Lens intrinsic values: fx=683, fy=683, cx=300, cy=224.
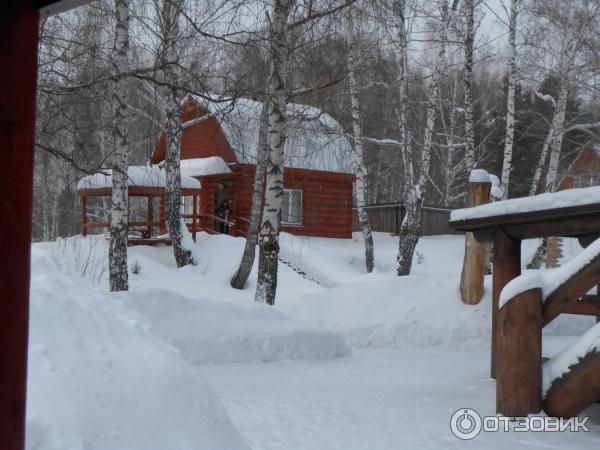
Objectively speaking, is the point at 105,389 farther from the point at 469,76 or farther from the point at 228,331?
the point at 469,76

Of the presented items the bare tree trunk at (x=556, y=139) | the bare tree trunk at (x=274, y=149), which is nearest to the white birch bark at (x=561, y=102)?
the bare tree trunk at (x=556, y=139)

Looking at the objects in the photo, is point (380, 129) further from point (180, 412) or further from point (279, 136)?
point (180, 412)

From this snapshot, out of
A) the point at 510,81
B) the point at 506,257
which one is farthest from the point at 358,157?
the point at 506,257

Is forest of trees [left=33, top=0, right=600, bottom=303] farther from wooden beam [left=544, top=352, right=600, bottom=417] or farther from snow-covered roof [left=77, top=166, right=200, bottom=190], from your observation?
wooden beam [left=544, top=352, right=600, bottom=417]

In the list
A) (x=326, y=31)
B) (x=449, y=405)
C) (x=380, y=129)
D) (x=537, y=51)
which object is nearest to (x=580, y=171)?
(x=537, y=51)

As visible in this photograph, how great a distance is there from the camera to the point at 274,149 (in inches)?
429

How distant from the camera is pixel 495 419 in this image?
522 cm

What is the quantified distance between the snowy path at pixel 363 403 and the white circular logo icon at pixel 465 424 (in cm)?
6

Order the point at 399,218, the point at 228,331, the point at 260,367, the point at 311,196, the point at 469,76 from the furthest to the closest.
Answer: the point at 399,218 < the point at 311,196 < the point at 469,76 < the point at 228,331 < the point at 260,367

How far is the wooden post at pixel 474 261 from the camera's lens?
9.51 m

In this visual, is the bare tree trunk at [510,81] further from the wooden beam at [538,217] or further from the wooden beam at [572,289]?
the wooden beam at [572,289]

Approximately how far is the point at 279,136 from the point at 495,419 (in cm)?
662

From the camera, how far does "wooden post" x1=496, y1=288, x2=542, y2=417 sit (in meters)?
5.06

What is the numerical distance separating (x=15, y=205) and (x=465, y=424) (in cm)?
415
